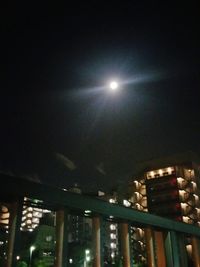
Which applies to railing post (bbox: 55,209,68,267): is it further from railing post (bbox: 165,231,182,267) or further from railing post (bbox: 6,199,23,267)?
railing post (bbox: 165,231,182,267)

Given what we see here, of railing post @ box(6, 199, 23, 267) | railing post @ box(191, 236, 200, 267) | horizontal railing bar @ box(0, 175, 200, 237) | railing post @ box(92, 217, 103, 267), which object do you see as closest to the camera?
railing post @ box(6, 199, 23, 267)

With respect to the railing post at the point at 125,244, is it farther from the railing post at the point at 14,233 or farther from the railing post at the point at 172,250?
the railing post at the point at 14,233

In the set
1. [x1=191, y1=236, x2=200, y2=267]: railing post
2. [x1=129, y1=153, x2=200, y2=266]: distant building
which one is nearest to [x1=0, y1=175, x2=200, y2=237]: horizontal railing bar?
[x1=191, y1=236, x2=200, y2=267]: railing post

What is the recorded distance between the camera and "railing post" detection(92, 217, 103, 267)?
146ft

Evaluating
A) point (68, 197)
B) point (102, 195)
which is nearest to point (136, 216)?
point (68, 197)

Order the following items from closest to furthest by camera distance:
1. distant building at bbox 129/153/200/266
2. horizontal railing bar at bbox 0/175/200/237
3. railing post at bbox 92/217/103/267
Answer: horizontal railing bar at bbox 0/175/200/237 < railing post at bbox 92/217/103/267 < distant building at bbox 129/153/200/266

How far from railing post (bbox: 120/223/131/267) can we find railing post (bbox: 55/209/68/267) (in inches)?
442

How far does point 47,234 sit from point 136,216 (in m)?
52.4

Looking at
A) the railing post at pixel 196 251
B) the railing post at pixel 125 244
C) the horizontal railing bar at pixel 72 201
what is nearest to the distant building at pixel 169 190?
the railing post at pixel 196 251

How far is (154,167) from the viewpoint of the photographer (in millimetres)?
105125

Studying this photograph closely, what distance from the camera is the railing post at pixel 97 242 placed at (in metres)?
44.4

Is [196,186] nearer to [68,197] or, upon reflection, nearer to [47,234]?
[47,234]

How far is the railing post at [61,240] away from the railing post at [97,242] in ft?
17.1

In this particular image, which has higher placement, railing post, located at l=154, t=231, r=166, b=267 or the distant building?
the distant building
